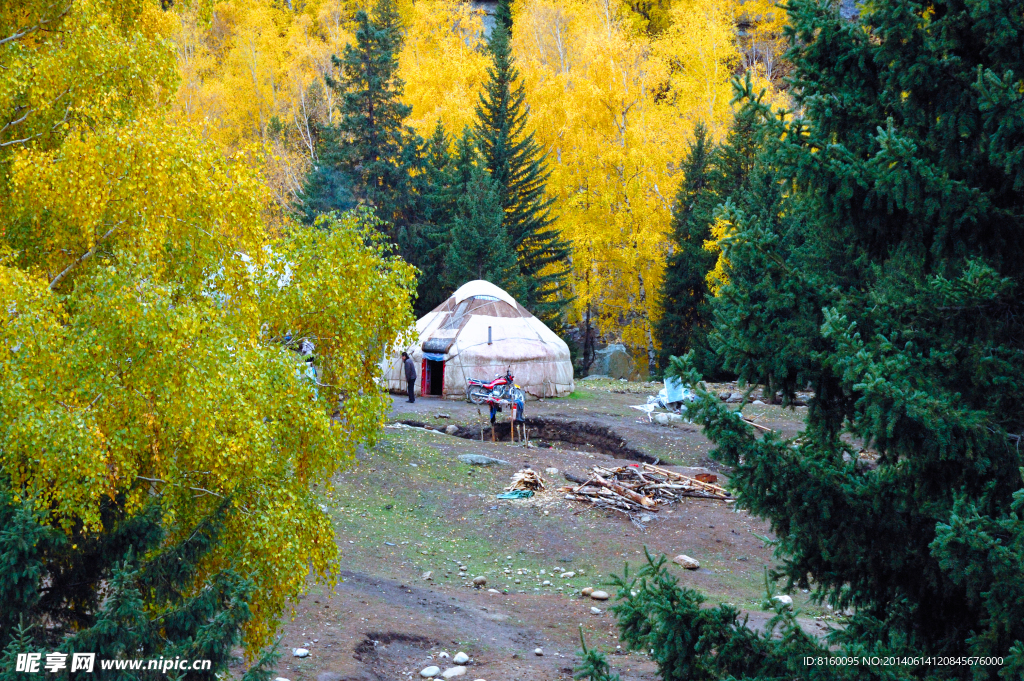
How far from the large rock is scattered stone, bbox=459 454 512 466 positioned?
69.0 feet

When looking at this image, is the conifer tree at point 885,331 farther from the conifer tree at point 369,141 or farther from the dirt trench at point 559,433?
the conifer tree at point 369,141

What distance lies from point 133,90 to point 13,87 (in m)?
1.26

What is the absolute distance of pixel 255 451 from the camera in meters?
6.86

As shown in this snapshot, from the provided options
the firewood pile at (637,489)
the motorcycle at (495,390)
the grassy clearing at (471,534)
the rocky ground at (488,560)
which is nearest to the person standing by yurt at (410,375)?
the motorcycle at (495,390)

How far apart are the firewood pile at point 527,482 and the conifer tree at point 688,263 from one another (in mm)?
17778

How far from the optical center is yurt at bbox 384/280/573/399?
2736 cm

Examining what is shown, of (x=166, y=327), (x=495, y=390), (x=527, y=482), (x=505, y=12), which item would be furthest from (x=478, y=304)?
(x=505, y=12)

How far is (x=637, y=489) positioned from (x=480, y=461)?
3.69m

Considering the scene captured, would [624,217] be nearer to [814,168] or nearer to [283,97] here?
[283,97]

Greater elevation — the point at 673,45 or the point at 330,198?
the point at 673,45

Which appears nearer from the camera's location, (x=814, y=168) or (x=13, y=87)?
(x=814, y=168)

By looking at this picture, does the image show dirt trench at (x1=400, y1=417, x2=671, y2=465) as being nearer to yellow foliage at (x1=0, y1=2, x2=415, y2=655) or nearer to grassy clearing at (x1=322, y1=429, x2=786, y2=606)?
grassy clearing at (x1=322, y1=429, x2=786, y2=606)

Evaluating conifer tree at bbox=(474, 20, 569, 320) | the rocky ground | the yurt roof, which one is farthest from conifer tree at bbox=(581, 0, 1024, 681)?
conifer tree at bbox=(474, 20, 569, 320)

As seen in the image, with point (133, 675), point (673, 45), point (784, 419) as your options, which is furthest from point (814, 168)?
point (673, 45)
